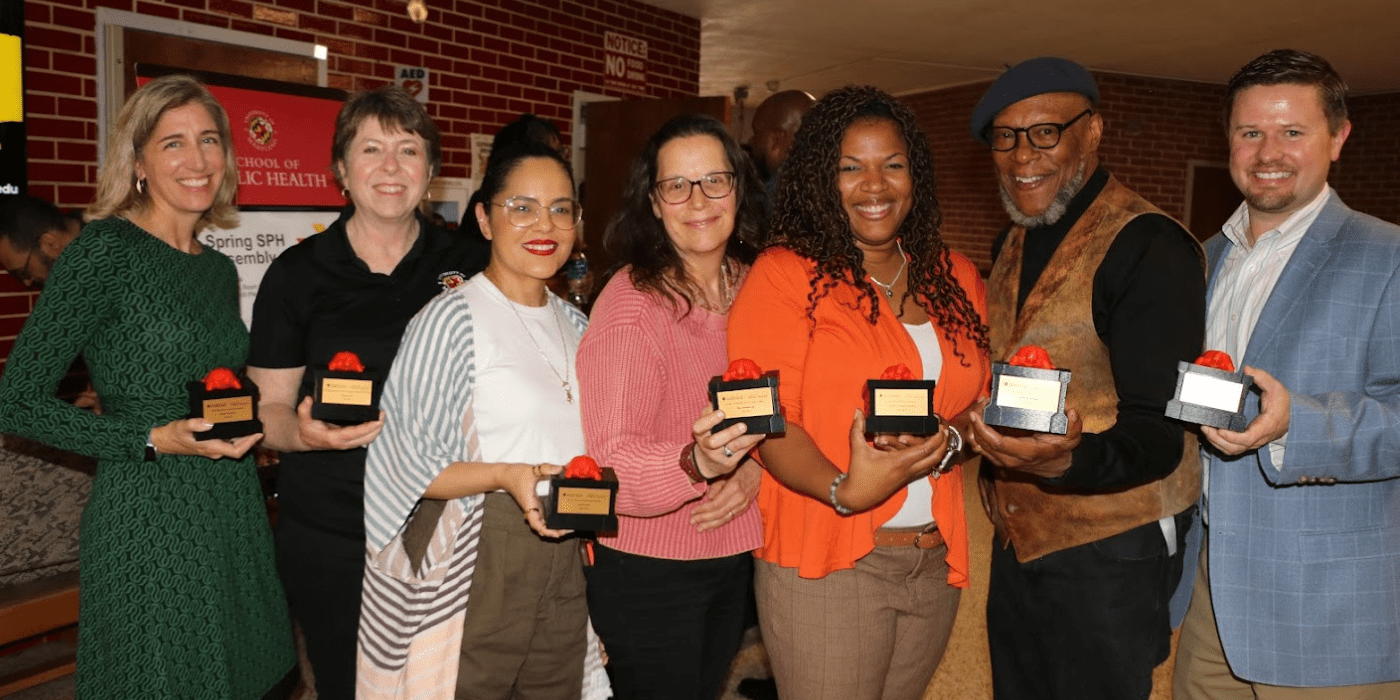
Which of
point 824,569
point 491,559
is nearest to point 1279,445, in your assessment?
point 824,569

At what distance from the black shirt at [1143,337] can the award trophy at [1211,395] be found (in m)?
0.04

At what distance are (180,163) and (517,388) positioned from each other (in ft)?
3.46

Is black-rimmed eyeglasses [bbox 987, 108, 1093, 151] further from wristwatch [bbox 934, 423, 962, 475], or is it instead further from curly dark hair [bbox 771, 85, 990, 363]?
wristwatch [bbox 934, 423, 962, 475]

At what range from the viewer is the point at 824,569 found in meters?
1.73

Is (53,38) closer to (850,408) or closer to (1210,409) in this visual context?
(850,408)

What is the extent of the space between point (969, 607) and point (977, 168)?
6848 mm

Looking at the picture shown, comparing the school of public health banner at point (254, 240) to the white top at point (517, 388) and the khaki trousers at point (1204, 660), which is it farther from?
the khaki trousers at point (1204, 660)

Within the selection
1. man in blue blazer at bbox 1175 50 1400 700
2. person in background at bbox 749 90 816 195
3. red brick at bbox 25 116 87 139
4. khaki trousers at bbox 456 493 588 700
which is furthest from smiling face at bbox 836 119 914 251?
red brick at bbox 25 116 87 139

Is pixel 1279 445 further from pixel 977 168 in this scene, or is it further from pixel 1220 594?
pixel 977 168

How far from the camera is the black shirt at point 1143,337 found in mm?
1663

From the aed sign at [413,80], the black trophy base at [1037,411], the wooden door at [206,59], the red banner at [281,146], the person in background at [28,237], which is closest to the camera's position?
the black trophy base at [1037,411]

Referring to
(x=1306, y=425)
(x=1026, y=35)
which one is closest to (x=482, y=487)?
(x=1306, y=425)

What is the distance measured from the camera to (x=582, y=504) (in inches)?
64.4

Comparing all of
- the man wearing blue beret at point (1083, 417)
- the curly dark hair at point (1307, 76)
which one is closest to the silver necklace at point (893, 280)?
the man wearing blue beret at point (1083, 417)
